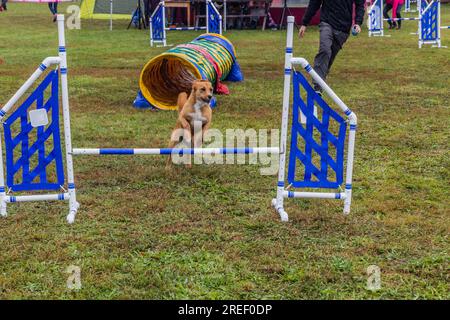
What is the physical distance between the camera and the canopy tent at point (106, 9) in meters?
27.5

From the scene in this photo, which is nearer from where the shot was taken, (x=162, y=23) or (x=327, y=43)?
(x=327, y=43)

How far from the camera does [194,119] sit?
6.32 m

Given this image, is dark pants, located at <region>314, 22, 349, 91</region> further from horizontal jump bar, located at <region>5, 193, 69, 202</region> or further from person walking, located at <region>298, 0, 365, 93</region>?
horizontal jump bar, located at <region>5, 193, 69, 202</region>

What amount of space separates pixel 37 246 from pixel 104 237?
1.52ft

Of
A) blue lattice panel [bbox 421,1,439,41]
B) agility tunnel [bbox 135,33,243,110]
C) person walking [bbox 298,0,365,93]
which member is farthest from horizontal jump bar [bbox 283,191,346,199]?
blue lattice panel [bbox 421,1,439,41]

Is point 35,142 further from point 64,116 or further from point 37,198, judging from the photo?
point 37,198

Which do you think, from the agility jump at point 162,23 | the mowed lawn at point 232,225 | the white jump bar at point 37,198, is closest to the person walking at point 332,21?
the mowed lawn at point 232,225

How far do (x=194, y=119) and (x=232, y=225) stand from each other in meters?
1.97

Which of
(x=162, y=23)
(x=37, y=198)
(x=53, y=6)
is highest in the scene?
(x=53, y=6)

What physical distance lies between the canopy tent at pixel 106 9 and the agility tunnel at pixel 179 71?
17.7 metres

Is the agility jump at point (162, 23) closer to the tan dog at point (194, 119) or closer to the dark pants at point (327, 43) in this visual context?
the dark pants at point (327, 43)


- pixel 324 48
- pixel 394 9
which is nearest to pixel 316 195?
pixel 324 48

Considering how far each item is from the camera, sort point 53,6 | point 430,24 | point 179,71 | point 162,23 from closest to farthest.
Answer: point 179,71 < point 430,24 < point 162,23 < point 53,6

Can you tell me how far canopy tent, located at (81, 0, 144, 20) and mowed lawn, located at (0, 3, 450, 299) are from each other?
19.3 metres
